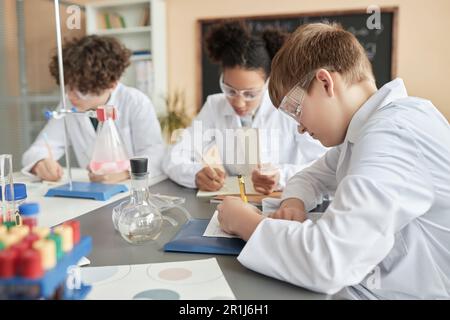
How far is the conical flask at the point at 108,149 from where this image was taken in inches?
48.9

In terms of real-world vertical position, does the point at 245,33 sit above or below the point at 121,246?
above

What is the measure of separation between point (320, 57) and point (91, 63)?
3.52 feet

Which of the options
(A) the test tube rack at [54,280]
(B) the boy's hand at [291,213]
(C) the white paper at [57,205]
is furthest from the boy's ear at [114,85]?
(A) the test tube rack at [54,280]

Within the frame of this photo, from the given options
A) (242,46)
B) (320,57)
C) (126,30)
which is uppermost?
(126,30)

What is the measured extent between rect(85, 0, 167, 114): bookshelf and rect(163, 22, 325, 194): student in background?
5.97 ft

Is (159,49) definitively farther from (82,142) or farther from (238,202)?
(238,202)

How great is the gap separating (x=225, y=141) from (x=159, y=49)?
7.25ft

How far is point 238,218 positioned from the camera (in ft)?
2.51

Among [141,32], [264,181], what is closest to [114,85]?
[264,181]

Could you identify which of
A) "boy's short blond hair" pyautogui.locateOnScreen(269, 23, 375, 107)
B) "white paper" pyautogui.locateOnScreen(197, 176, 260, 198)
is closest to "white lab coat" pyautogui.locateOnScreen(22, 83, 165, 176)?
"white paper" pyautogui.locateOnScreen(197, 176, 260, 198)

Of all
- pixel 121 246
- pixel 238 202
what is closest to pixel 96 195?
pixel 121 246

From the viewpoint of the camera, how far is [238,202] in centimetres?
81

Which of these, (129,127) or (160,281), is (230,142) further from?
(160,281)

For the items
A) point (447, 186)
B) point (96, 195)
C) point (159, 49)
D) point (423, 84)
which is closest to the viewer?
point (447, 186)
